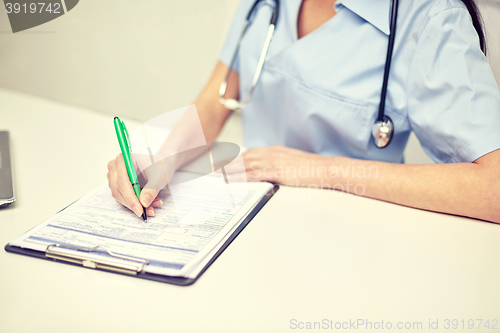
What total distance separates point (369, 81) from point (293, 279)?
1.46 feet

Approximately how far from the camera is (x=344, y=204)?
0.57m

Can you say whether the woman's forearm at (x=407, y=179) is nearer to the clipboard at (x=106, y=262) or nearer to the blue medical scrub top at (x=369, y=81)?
the blue medical scrub top at (x=369, y=81)

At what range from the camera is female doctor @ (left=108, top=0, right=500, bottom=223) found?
1.81ft

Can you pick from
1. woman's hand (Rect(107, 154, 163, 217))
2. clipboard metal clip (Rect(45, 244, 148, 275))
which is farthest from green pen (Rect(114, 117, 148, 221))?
clipboard metal clip (Rect(45, 244, 148, 275))

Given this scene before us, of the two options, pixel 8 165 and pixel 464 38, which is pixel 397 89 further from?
pixel 8 165

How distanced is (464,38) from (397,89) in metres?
0.13

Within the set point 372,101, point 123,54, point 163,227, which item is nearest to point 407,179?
point 372,101

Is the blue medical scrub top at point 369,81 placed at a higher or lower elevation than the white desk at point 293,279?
higher

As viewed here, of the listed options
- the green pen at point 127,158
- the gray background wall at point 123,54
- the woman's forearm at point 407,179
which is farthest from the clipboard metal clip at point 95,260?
the gray background wall at point 123,54

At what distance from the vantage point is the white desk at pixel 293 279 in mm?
353

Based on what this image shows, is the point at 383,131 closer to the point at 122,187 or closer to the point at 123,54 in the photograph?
the point at 122,187

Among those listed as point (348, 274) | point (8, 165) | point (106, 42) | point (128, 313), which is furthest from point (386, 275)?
point (106, 42)

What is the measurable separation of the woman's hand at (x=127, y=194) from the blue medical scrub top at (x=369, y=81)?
37cm

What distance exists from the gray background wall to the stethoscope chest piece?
31 centimetres
